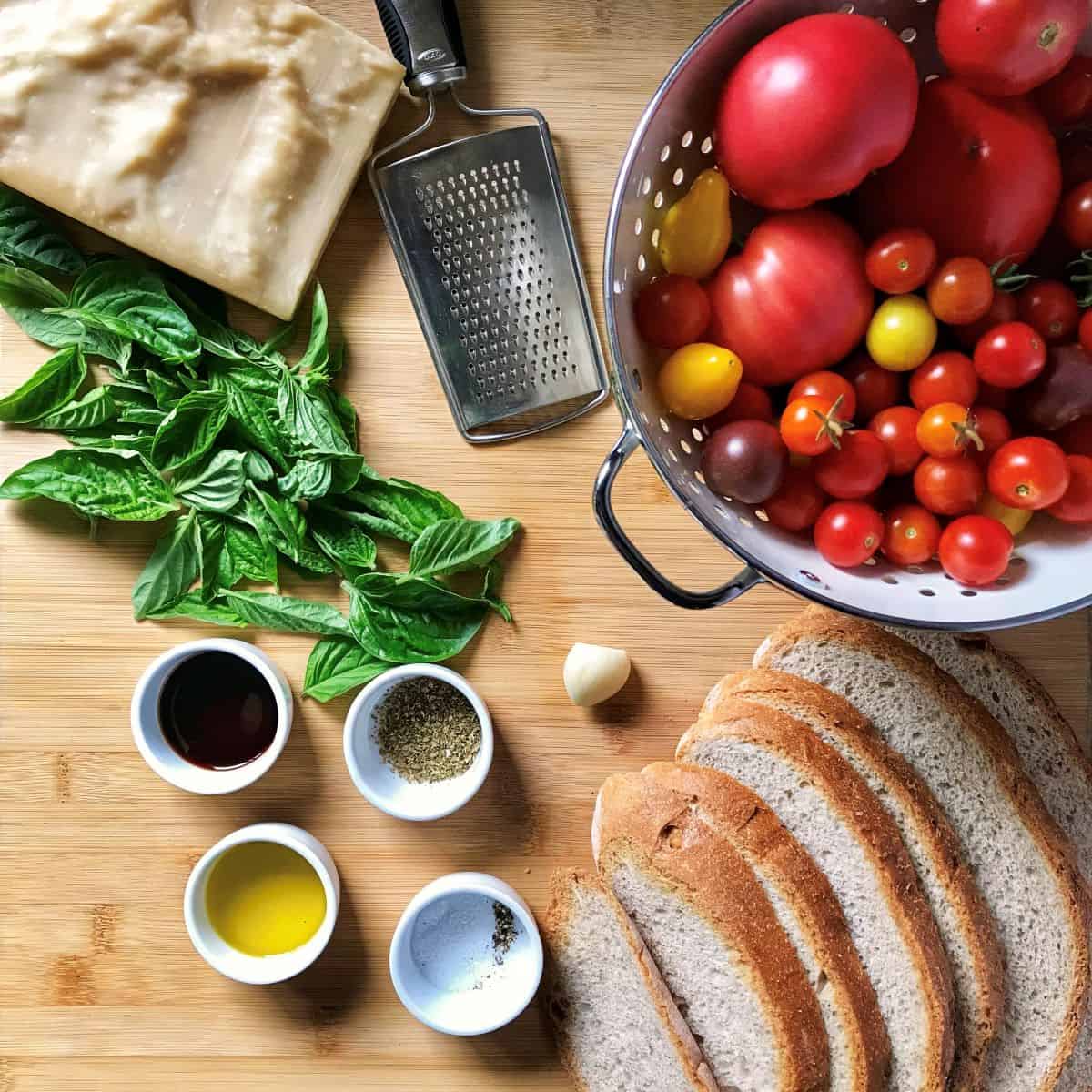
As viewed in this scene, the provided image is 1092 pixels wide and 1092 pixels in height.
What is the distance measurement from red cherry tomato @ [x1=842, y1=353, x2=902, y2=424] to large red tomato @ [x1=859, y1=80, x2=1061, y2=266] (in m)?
0.14

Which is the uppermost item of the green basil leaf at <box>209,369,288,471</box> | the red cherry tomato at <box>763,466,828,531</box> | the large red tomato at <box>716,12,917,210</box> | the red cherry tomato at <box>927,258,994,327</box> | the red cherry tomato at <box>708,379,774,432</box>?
the large red tomato at <box>716,12,917,210</box>

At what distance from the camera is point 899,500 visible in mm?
1201

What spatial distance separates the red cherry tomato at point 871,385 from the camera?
117 cm

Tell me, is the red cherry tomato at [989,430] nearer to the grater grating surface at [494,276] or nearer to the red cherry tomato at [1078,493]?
the red cherry tomato at [1078,493]

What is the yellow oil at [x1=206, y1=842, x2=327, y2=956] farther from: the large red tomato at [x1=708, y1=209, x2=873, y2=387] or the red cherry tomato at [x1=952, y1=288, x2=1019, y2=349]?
the red cherry tomato at [x1=952, y1=288, x2=1019, y2=349]

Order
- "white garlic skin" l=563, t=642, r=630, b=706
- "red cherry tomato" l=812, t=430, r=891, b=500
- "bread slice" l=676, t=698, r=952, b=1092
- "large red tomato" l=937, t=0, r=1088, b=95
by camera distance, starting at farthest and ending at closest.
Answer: "white garlic skin" l=563, t=642, r=630, b=706 → "bread slice" l=676, t=698, r=952, b=1092 → "red cherry tomato" l=812, t=430, r=891, b=500 → "large red tomato" l=937, t=0, r=1088, b=95

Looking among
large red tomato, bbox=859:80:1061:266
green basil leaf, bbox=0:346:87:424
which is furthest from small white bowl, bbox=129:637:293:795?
large red tomato, bbox=859:80:1061:266

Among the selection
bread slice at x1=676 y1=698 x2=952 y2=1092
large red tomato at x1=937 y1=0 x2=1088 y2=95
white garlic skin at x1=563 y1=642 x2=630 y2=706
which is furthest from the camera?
white garlic skin at x1=563 y1=642 x2=630 y2=706

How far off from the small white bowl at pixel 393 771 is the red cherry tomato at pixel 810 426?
498mm

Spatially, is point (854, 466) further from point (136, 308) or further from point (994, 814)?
point (136, 308)

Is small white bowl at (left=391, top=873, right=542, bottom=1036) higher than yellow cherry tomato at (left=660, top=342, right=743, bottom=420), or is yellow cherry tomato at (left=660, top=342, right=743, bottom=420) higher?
yellow cherry tomato at (left=660, top=342, right=743, bottom=420)

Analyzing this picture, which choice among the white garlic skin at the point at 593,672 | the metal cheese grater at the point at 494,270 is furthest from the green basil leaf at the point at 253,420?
the white garlic skin at the point at 593,672

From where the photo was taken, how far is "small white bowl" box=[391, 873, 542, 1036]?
1.30m

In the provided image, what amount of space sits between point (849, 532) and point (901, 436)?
13 centimetres
